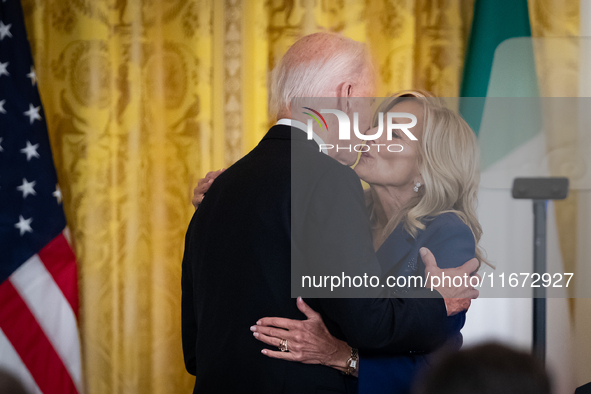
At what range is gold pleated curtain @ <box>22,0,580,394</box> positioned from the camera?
210 centimetres

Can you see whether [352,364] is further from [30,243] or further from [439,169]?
[30,243]

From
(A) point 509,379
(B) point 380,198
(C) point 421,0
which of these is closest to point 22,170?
(B) point 380,198

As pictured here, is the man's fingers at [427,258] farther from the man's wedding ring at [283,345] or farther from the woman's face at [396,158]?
the man's wedding ring at [283,345]

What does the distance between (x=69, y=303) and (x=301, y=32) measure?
150 cm

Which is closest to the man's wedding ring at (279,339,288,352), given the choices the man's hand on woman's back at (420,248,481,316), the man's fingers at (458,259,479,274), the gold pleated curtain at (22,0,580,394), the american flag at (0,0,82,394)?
the man's hand on woman's back at (420,248,481,316)

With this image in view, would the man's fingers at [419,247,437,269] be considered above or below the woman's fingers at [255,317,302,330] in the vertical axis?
above

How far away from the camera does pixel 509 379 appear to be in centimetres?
65

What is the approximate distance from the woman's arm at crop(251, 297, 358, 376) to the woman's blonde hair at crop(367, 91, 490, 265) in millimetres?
475

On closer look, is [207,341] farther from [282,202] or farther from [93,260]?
[93,260]

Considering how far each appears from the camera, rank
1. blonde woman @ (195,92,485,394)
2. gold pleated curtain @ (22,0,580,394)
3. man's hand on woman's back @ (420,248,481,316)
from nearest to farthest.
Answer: man's hand on woman's back @ (420,248,481,316) < blonde woman @ (195,92,485,394) < gold pleated curtain @ (22,0,580,394)

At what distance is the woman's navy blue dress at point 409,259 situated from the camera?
4.01 ft

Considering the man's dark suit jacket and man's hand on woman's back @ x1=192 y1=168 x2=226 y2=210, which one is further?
man's hand on woman's back @ x1=192 y1=168 x2=226 y2=210

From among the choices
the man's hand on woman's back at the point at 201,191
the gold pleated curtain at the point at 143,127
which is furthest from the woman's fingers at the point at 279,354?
the gold pleated curtain at the point at 143,127

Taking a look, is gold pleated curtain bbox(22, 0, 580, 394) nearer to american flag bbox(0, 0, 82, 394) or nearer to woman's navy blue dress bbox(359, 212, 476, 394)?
american flag bbox(0, 0, 82, 394)
